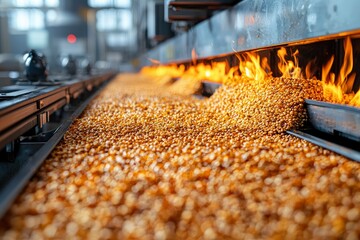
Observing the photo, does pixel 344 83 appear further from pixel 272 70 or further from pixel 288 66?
pixel 272 70

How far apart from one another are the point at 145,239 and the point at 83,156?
1.14 metres

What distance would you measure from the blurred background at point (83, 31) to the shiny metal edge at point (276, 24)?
5229 mm

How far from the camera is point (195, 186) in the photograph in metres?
1.77

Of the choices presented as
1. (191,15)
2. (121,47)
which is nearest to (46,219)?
(191,15)

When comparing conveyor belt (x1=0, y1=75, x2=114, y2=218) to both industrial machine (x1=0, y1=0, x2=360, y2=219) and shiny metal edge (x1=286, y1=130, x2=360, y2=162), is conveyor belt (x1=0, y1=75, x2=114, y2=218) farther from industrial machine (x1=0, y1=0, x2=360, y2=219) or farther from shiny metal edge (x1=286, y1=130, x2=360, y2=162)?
shiny metal edge (x1=286, y1=130, x2=360, y2=162)

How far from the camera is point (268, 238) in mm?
1310

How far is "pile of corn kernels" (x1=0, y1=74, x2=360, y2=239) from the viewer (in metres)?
1.38

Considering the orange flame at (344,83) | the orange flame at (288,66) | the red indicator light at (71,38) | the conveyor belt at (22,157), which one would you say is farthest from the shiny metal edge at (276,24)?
the red indicator light at (71,38)

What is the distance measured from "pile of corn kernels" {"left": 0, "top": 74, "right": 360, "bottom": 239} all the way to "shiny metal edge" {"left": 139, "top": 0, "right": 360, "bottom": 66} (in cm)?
59

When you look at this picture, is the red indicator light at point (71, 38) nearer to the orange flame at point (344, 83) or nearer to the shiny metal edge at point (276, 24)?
the shiny metal edge at point (276, 24)

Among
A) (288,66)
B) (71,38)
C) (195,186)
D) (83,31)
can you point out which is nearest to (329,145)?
(195,186)

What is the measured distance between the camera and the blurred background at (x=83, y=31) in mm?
15057

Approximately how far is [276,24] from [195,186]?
5.64 ft

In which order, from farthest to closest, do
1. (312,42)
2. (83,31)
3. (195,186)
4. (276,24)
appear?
(83,31)
(312,42)
(276,24)
(195,186)
